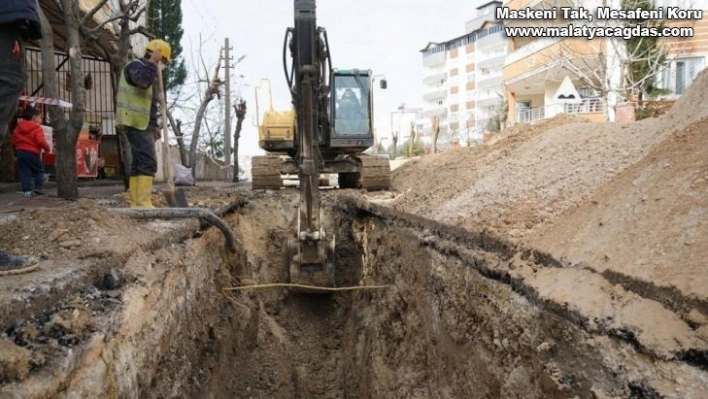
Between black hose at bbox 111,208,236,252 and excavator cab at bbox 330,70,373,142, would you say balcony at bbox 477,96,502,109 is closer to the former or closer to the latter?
excavator cab at bbox 330,70,373,142

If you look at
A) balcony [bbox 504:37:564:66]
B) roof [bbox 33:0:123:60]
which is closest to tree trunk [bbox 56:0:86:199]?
roof [bbox 33:0:123:60]

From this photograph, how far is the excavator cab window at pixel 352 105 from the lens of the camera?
11.6 meters

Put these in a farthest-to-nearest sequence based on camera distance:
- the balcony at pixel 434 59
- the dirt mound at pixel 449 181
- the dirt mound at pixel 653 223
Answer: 1. the balcony at pixel 434 59
2. the dirt mound at pixel 449 181
3. the dirt mound at pixel 653 223

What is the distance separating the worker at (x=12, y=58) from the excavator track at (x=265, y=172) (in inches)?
371

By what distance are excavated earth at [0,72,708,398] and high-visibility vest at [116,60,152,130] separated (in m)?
1.29

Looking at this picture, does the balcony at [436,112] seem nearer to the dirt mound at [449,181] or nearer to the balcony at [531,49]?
the balcony at [531,49]

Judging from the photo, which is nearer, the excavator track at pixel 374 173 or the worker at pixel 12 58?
the worker at pixel 12 58

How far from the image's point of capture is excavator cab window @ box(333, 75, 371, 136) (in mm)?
11562

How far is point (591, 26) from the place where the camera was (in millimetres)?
17781

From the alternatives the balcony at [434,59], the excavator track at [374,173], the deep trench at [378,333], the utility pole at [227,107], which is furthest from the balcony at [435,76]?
the deep trench at [378,333]

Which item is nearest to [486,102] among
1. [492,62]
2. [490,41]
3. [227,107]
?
[492,62]

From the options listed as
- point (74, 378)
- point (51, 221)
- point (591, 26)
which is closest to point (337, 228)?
point (51, 221)

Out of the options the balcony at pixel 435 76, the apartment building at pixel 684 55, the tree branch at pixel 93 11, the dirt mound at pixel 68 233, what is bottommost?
the dirt mound at pixel 68 233

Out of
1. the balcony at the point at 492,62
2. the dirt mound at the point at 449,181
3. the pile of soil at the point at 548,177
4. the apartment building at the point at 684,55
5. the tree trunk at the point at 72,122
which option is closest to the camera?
the pile of soil at the point at 548,177
